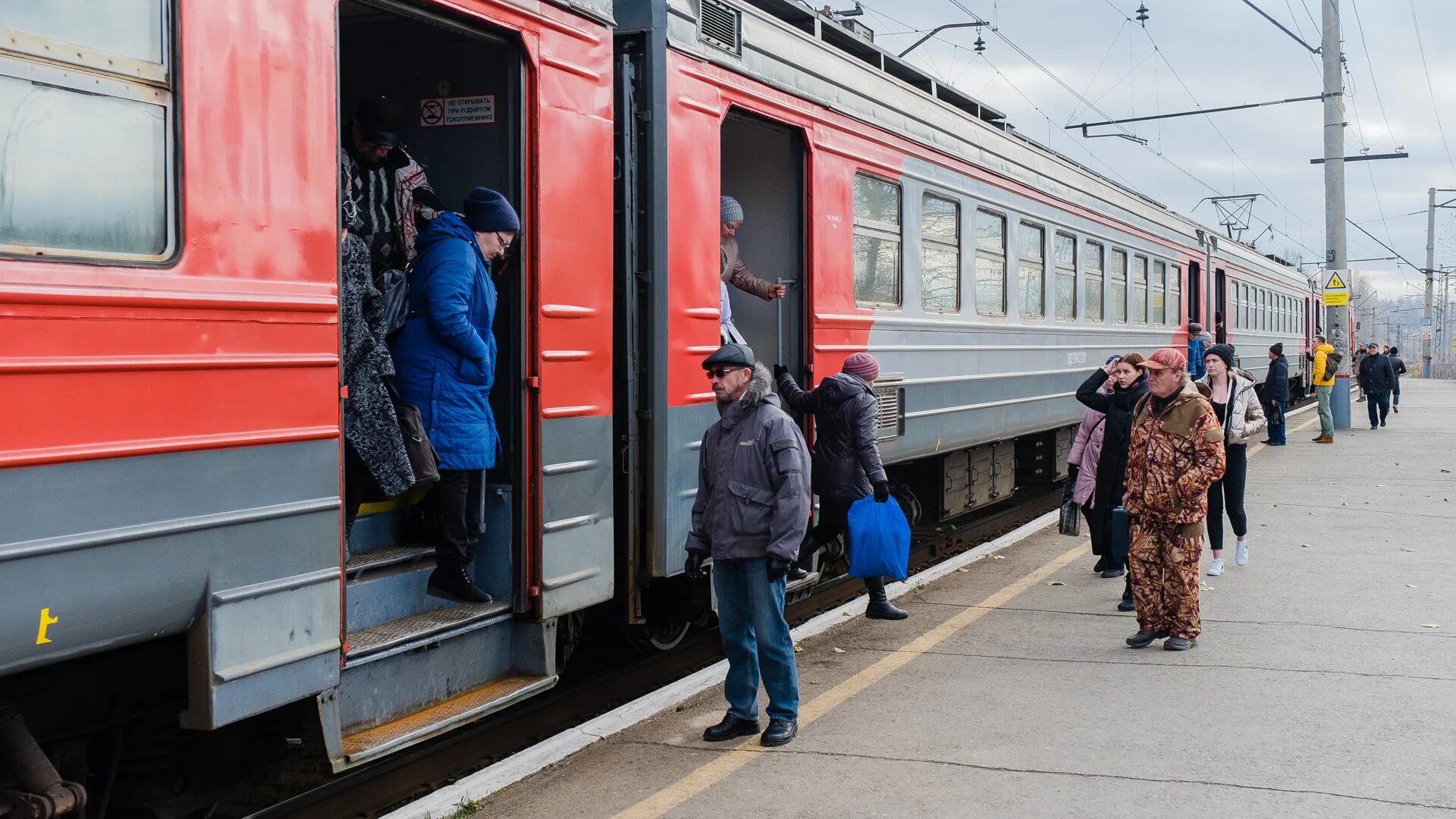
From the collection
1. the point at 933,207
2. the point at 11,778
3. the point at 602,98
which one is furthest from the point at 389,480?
the point at 933,207

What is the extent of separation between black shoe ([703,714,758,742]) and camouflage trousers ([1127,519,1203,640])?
8.54 ft

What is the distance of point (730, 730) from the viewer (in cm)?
542

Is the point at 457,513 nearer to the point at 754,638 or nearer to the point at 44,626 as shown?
the point at 754,638

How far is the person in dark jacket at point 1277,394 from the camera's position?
18938mm

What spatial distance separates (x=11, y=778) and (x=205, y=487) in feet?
2.94

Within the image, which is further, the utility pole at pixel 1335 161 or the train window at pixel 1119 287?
the utility pole at pixel 1335 161

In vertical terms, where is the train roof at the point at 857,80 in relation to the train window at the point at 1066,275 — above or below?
above

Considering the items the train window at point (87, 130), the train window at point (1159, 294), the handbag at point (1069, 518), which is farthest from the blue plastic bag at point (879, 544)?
the train window at point (1159, 294)

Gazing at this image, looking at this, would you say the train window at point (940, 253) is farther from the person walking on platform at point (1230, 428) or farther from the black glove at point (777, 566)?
the black glove at point (777, 566)

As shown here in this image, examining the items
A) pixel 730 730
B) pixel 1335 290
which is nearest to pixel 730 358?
pixel 730 730

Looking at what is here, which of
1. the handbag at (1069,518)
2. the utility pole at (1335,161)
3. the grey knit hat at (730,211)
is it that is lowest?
the handbag at (1069,518)

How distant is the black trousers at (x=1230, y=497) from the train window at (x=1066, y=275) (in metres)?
3.28

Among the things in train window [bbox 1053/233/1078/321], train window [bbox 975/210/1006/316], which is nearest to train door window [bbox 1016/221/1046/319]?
train window [bbox 1053/233/1078/321]

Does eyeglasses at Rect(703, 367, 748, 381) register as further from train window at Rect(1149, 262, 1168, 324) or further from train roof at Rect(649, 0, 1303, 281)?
train window at Rect(1149, 262, 1168, 324)
